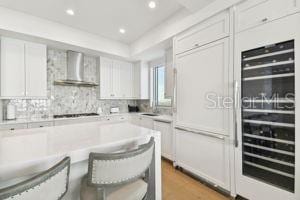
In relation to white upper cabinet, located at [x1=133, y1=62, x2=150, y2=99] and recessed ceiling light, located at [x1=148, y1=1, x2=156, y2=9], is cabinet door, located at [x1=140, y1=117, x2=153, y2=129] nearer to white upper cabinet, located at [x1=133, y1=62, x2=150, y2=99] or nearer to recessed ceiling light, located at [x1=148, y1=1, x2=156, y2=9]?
white upper cabinet, located at [x1=133, y1=62, x2=150, y2=99]

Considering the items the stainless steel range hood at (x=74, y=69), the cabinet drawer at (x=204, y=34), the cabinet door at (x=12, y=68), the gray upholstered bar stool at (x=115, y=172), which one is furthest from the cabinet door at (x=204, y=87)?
the cabinet door at (x=12, y=68)

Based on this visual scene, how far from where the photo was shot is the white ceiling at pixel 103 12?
2.34 meters

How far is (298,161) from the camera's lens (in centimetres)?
136

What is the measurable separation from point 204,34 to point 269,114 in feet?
4.43

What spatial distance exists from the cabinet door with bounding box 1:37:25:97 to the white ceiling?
0.64 metres

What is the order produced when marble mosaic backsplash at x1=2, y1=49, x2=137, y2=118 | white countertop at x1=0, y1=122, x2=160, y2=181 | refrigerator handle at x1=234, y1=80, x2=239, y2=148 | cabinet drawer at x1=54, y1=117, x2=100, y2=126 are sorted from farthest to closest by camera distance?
marble mosaic backsplash at x1=2, y1=49, x2=137, y2=118 < cabinet drawer at x1=54, y1=117, x2=100, y2=126 < refrigerator handle at x1=234, y1=80, x2=239, y2=148 < white countertop at x1=0, y1=122, x2=160, y2=181

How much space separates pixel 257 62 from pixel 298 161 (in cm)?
106

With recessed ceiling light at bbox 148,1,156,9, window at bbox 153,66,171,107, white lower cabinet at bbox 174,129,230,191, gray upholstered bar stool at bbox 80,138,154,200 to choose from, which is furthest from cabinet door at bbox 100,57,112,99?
gray upholstered bar stool at bbox 80,138,154,200

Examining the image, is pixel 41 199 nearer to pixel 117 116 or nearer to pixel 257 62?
pixel 257 62

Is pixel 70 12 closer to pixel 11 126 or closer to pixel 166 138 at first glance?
pixel 11 126

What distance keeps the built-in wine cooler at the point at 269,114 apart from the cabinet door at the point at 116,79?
314 centimetres

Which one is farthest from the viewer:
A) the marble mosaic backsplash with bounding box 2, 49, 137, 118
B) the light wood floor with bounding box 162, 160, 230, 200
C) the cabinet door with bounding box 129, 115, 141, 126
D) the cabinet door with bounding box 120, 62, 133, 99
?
the cabinet door with bounding box 120, 62, 133, 99

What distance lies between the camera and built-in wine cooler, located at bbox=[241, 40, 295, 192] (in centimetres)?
146

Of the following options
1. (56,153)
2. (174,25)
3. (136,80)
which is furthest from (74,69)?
(56,153)
